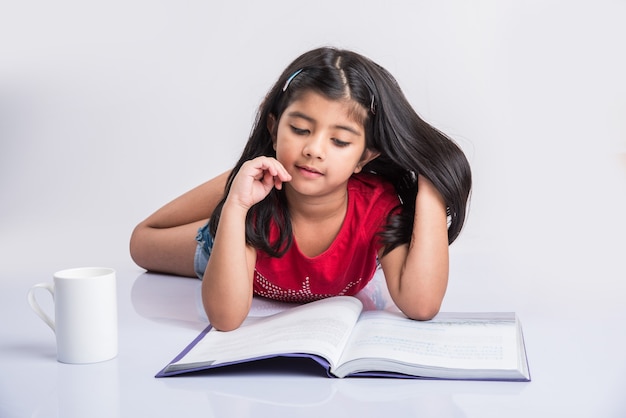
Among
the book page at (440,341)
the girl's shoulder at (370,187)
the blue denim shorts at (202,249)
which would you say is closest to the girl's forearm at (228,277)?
the book page at (440,341)

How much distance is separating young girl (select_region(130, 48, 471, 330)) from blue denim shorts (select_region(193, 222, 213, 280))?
0.19 m

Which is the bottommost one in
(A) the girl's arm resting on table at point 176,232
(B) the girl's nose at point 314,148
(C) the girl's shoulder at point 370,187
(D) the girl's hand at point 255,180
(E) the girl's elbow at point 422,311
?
(A) the girl's arm resting on table at point 176,232

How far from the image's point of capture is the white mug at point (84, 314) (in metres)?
1.52

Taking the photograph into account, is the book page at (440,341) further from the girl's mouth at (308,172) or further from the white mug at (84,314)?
the white mug at (84,314)

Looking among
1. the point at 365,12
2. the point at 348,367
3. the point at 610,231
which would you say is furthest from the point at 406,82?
the point at 348,367

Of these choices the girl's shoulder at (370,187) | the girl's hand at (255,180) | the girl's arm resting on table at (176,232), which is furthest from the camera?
the girl's arm resting on table at (176,232)

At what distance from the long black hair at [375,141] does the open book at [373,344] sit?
212mm

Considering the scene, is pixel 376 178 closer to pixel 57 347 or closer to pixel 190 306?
pixel 190 306

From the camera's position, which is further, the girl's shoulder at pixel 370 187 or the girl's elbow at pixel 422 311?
the girl's shoulder at pixel 370 187

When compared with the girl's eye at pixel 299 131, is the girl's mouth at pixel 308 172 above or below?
below

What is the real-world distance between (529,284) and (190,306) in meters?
0.77

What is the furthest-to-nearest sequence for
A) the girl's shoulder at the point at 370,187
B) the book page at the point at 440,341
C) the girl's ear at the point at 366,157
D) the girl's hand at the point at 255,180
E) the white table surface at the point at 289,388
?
1. the girl's shoulder at the point at 370,187
2. the girl's ear at the point at 366,157
3. the girl's hand at the point at 255,180
4. the book page at the point at 440,341
5. the white table surface at the point at 289,388

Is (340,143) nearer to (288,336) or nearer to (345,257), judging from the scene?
(345,257)

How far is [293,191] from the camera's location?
6.36 feet
